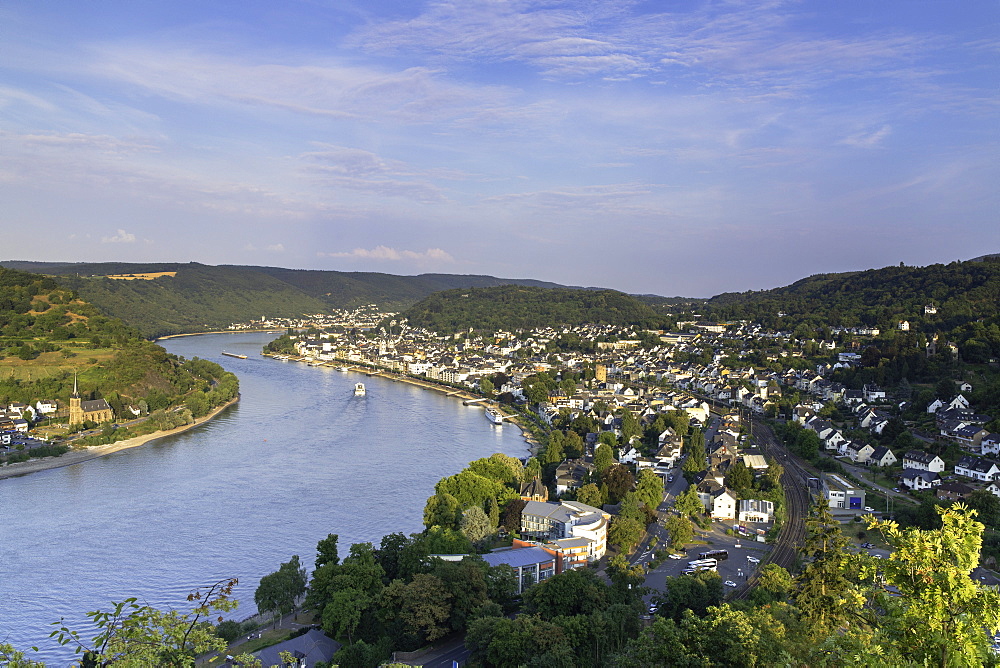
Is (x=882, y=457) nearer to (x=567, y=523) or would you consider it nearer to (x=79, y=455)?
(x=567, y=523)

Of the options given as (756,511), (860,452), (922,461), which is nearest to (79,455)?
(756,511)

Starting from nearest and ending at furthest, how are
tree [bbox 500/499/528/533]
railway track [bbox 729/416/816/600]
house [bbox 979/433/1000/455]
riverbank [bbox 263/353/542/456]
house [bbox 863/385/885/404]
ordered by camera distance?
railway track [bbox 729/416/816/600], tree [bbox 500/499/528/533], house [bbox 979/433/1000/455], riverbank [bbox 263/353/542/456], house [bbox 863/385/885/404]

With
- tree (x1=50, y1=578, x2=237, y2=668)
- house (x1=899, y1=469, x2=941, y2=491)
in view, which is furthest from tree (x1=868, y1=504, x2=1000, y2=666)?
house (x1=899, y1=469, x2=941, y2=491)

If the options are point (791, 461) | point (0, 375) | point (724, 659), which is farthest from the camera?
point (0, 375)

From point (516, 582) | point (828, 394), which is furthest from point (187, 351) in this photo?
point (516, 582)

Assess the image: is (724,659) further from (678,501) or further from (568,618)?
(678,501)

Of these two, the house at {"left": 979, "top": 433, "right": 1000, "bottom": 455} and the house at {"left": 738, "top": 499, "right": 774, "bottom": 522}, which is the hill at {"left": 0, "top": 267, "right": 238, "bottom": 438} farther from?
the house at {"left": 979, "top": 433, "right": 1000, "bottom": 455}
